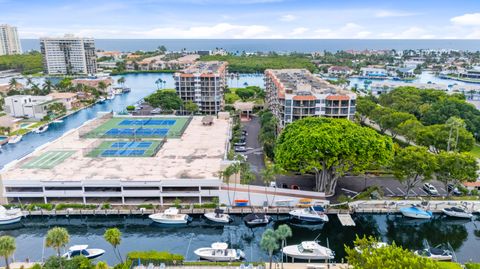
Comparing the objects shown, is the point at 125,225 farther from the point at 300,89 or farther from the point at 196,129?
the point at 300,89

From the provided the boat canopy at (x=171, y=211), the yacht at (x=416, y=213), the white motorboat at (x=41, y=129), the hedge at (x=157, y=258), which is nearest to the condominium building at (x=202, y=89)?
the white motorboat at (x=41, y=129)

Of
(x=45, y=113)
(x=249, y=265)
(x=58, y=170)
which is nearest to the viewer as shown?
(x=249, y=265)

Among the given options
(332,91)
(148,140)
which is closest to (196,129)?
(148,140)

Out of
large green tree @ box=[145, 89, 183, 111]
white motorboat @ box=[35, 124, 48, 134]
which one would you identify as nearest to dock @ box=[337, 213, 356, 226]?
large green tree @ box=[145, 89, 183, 111]

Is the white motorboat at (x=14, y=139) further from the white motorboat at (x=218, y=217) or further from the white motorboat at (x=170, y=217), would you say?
the white motorboat at (x=218, y=217)

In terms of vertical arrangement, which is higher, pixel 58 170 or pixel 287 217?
pixel 58 170

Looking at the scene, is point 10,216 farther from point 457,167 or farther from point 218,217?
point 457,167
